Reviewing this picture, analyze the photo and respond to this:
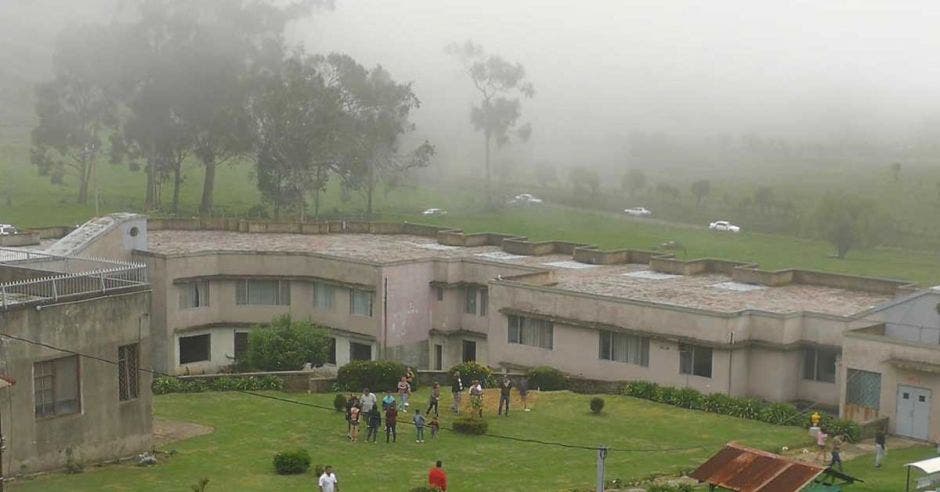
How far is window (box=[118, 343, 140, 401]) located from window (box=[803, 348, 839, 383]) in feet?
76.1

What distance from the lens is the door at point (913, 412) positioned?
1537 inches

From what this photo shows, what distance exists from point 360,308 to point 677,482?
80.0 feet

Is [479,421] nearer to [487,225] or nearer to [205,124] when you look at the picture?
[205,124]

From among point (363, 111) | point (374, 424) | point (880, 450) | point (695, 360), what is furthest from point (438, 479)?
point (363, 111)

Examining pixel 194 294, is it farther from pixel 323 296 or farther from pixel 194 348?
pixel 323 296

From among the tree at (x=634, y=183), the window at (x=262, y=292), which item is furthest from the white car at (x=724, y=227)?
the window at (x=262, y=292)

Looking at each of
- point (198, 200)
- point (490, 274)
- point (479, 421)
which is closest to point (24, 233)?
point (490, 274)

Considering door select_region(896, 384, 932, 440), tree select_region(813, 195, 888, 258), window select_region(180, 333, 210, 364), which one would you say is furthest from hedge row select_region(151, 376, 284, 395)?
tree select_region(813, 195, 888, 258)

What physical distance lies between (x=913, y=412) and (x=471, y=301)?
21.8 meters

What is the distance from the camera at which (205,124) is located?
9425 cm

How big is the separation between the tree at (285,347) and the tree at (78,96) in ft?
177

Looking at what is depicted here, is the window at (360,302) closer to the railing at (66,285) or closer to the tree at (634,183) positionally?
the railing at (66,285)

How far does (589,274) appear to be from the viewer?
5616cm

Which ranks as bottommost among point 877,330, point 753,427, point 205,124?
point 753,427
